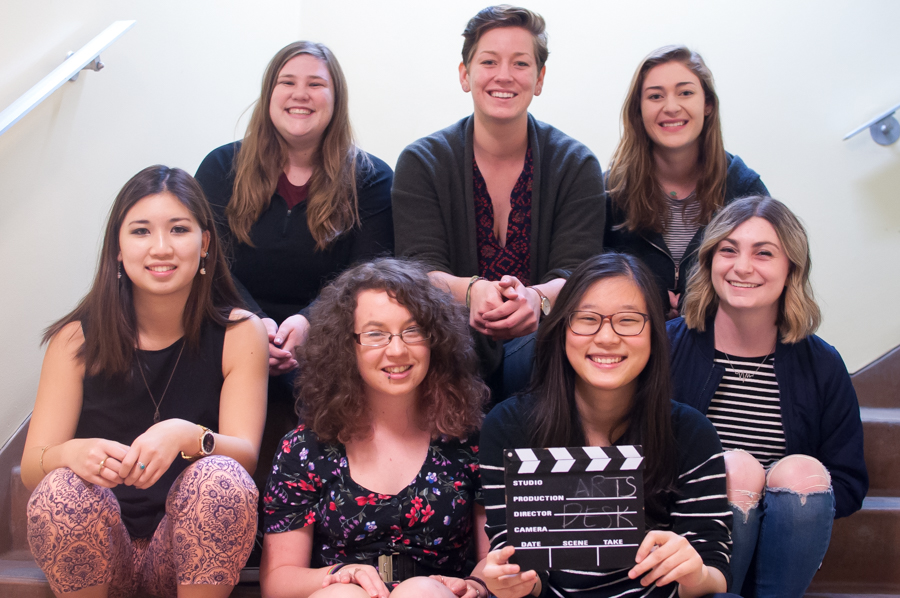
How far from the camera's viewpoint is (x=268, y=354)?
1.93m

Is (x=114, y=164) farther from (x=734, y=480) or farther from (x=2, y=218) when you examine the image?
(x=734, y=480)

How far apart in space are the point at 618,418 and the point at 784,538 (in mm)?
466

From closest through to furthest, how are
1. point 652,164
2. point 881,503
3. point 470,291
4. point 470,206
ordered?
point 470,291, point 881,503, point 470,206, point 652,164

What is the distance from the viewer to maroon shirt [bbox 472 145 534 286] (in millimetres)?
2322

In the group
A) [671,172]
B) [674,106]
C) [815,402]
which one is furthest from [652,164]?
[815,402]

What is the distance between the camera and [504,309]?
1.92m

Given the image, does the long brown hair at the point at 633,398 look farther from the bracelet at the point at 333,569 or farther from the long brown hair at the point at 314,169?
the long brown hair at the point at 314,169

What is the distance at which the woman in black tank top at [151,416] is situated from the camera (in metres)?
1.53

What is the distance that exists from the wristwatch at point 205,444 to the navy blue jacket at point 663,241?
1413 mm

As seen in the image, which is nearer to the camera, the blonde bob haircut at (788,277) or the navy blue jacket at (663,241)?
the blonde bob haircut at (788,277)

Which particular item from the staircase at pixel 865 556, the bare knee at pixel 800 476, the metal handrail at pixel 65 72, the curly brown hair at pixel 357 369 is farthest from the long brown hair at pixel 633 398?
the metal handrail at pixel 65 72

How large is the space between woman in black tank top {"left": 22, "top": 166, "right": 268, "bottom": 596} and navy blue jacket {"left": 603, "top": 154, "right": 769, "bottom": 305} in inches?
49.4

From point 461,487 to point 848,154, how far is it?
248 centimetres

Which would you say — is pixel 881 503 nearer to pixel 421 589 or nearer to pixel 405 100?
pixel 421 589
